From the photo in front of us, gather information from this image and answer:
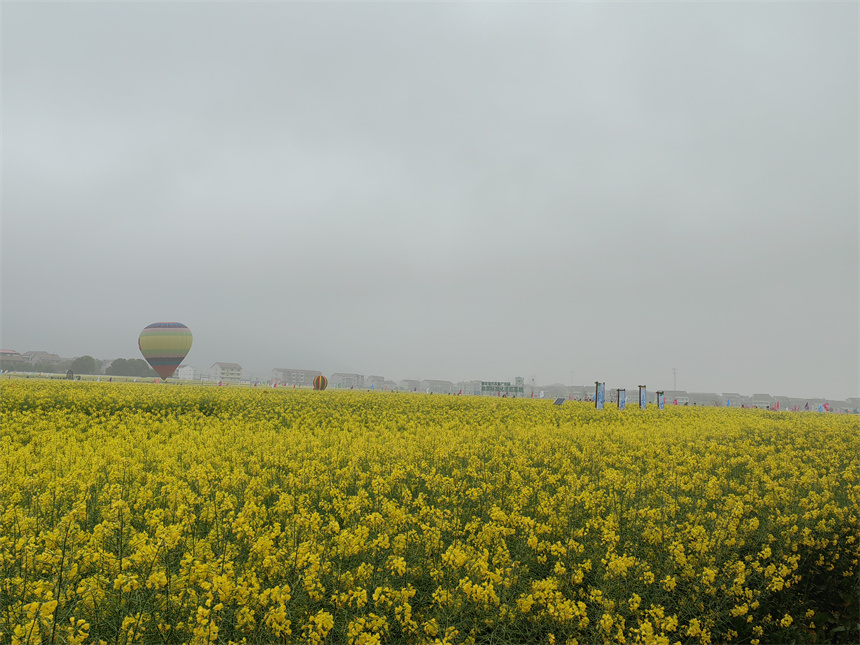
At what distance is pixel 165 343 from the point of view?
6931cm

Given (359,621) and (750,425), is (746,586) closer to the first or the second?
(359,621)

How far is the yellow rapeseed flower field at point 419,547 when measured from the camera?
447 centimetres

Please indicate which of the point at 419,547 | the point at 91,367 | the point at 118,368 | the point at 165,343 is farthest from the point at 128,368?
the point at 419,547

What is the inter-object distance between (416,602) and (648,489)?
17.4 feet

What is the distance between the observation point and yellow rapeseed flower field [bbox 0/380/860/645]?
4.47 meters

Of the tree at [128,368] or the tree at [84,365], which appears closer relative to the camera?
the tree at [84,365]

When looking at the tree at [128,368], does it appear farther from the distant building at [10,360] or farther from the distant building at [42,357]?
the distant building at [42,357]

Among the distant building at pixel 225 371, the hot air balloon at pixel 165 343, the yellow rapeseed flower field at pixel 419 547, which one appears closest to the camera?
the yellow rapeseed flower field at pixel 419 547

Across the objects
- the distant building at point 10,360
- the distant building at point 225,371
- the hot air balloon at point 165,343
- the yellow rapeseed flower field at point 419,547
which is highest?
the hot air balloon at point 165,343

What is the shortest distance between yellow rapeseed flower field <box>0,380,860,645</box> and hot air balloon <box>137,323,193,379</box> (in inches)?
2546

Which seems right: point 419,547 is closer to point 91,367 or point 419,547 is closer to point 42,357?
point 91,367

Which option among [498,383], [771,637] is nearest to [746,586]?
[771,637]

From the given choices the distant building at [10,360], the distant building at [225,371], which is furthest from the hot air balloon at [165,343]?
the distant building at [225,371]

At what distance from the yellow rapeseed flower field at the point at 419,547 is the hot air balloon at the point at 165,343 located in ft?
212
